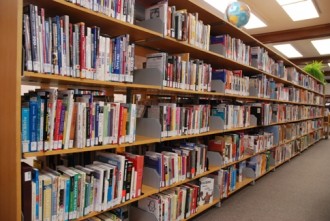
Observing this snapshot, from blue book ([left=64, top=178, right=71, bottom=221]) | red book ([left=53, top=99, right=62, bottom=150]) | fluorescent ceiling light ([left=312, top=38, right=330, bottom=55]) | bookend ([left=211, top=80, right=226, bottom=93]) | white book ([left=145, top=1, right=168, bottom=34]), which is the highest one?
fluorescent ceiling light ([left=312, top=38, right=330, bottom=55])

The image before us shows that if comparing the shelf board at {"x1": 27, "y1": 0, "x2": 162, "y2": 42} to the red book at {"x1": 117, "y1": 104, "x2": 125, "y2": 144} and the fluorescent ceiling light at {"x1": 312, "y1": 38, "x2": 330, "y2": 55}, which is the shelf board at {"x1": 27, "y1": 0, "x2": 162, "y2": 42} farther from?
the fluorescent ceiling light at {"x1": 312, "y1": 38, "x2": 330, "y2": 55}

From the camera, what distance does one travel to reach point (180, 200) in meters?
2.27

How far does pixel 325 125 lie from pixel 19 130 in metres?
10.9

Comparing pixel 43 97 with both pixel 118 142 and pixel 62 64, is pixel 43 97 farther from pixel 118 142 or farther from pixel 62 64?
pixel 118 142

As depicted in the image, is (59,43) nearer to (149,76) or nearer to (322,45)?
(149,76)

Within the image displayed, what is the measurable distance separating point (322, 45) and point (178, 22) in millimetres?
6639

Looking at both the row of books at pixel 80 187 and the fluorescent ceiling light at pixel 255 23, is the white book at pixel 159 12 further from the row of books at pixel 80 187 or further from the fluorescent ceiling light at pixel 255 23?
the fluorescent ceiling light at pixel 255 23

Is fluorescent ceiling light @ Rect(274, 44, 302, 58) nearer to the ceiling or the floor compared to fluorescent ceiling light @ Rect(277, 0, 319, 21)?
nearer to the floor

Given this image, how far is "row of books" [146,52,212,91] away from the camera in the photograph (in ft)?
6.79

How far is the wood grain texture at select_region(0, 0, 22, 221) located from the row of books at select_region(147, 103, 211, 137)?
1.11m

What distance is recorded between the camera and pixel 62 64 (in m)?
1.40

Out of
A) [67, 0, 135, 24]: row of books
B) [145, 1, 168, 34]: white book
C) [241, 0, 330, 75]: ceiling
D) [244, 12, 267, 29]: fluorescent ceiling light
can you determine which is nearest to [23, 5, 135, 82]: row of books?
[67, 0, 135, 24]: row of books

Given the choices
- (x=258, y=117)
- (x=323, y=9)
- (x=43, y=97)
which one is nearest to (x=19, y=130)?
(x=43, y=97)

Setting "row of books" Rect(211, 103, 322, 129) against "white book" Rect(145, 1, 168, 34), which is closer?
"white book" Rect(145, 1, 168, 34)
